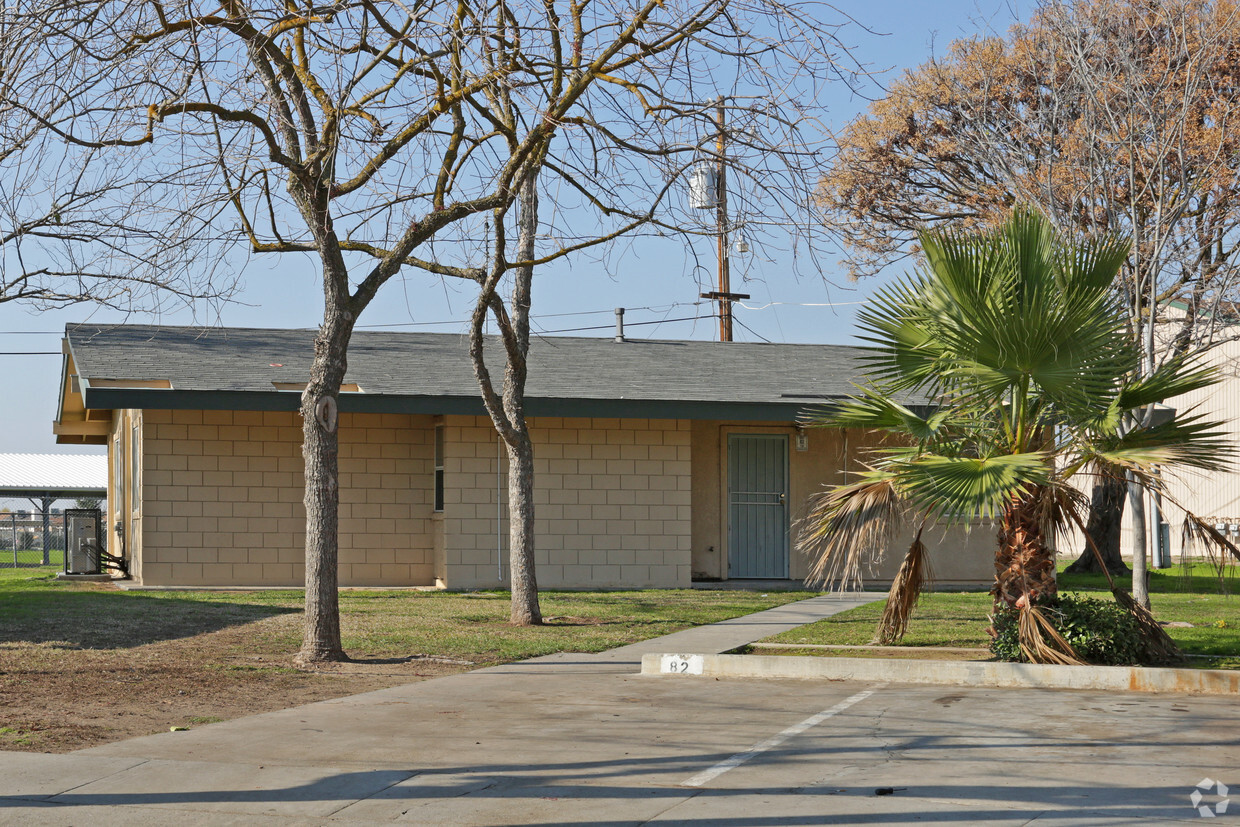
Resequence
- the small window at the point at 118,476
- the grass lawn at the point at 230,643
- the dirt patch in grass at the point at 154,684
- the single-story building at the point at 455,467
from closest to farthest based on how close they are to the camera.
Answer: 1. the dirt patch in grass at the point at 154,684
2. the grass lawn at the point at 230,643
3. the single-story building at the point at 455,467
4. the small window at the point at 118,476

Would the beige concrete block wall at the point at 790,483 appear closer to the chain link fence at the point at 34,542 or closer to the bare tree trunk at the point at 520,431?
the bare tree trunk at the point at 520,431

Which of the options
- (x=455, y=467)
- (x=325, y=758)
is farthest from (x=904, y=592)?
(x=455, y=467)

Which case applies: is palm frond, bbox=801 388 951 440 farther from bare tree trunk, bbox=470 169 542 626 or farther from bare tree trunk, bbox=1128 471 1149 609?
bare tree trunk, bbox=470 169 542 626

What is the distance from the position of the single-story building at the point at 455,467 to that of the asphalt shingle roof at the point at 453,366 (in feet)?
0.25

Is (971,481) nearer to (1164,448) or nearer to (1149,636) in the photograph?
(1164,448)

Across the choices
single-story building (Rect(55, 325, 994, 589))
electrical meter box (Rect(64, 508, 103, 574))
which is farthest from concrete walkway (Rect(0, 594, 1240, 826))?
electrical meter box (Rect(64, 508, 103, 574))

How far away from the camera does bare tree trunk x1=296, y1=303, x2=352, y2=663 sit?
33.8ft

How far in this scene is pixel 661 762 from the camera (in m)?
6.46

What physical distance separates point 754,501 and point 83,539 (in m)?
11.5

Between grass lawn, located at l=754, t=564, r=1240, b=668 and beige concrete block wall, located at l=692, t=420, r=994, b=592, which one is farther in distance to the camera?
beige concrete block wall, located at l=692, t=420, r=994, b=592

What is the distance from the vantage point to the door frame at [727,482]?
1970 cm

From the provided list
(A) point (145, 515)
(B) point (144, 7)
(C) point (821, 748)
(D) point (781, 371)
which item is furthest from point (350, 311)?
(D) point (781, 371)

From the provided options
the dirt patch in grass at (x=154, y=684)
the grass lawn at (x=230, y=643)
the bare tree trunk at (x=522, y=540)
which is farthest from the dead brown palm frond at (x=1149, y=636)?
the bare tree trunk at (x=522, y=540)

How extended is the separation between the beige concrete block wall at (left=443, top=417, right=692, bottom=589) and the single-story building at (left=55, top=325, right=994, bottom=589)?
0.09 ft
